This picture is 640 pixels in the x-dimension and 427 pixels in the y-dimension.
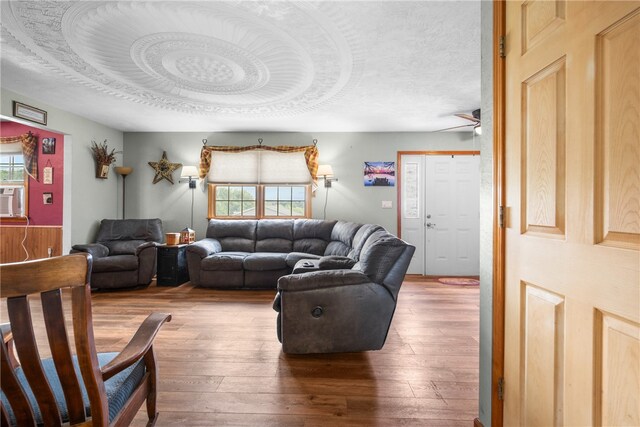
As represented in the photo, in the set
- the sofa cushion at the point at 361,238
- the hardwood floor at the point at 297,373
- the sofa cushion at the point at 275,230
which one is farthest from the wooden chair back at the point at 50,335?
the sofa cushion at the point at 275,230

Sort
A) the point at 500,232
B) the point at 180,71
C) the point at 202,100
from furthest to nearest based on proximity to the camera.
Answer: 1. the point at 202,100
2. the point at 180,71
3. the point at 500,232

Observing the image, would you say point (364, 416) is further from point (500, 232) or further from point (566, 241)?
point (566, 241)

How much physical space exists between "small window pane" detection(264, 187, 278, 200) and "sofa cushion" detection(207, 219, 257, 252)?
0.63 m

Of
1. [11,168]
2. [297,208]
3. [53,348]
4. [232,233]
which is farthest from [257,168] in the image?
[53,348]

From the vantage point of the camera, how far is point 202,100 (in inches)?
148

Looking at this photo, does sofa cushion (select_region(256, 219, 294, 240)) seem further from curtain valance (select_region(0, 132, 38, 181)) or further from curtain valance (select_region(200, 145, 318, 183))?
curtain valance (select_region(0, 132, 38, 181))

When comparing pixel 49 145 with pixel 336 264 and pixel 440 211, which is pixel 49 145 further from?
pixel 440 211

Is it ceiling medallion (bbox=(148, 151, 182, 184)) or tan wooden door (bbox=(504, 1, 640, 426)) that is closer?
tan wooden door (bbox=(504, 1, 640, 426))

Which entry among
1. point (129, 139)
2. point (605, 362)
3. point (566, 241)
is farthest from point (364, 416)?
point (129, 139)

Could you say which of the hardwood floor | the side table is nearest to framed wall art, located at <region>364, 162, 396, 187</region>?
the hardwood floor

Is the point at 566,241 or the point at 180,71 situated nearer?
the point at 566,241

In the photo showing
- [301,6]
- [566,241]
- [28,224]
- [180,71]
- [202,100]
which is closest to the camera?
[566,241]

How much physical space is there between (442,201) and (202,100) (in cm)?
415

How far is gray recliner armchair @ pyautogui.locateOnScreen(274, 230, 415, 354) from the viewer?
225 centimetres
